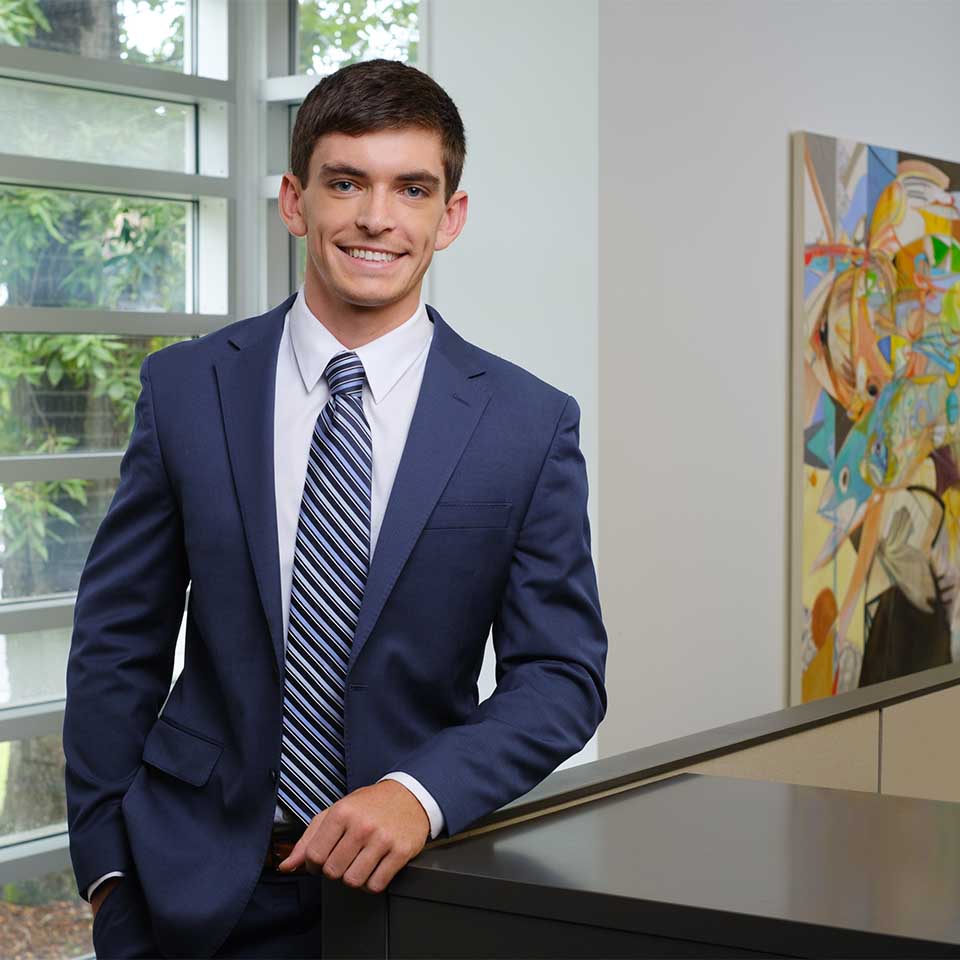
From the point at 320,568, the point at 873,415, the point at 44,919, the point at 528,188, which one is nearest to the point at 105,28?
the point at 528,188

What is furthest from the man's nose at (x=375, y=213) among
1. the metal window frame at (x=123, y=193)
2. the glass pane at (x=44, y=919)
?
the glass pane at (x=44, y=919)

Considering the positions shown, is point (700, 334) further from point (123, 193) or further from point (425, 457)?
point (425, 457)

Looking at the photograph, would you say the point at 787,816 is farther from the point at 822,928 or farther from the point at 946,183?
the point at 946,183

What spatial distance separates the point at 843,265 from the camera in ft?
13.5

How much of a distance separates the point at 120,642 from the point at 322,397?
38 cm

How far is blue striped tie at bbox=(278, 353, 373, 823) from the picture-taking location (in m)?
1.63

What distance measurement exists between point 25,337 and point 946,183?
2766 mm

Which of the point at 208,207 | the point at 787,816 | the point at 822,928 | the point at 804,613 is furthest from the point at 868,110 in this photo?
the point at 822,928

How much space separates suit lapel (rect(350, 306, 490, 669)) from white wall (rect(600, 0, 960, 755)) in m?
1.64

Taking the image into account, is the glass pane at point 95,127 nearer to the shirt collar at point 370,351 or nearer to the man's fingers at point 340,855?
the shirt collar at point 370,351

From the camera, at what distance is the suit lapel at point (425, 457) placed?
1.60 meters

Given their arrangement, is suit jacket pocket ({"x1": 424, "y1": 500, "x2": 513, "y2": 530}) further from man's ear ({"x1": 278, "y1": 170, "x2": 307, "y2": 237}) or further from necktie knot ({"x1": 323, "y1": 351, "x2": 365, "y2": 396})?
man's ear ({"x1": 278, "y1": 170, "x2": 307, "y2": 237})

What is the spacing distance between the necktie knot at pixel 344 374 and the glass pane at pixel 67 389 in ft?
6.96

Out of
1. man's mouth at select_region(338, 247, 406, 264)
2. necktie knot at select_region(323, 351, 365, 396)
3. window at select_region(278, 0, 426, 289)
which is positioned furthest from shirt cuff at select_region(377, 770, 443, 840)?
window at select_region(278, 0, 426, 289)
